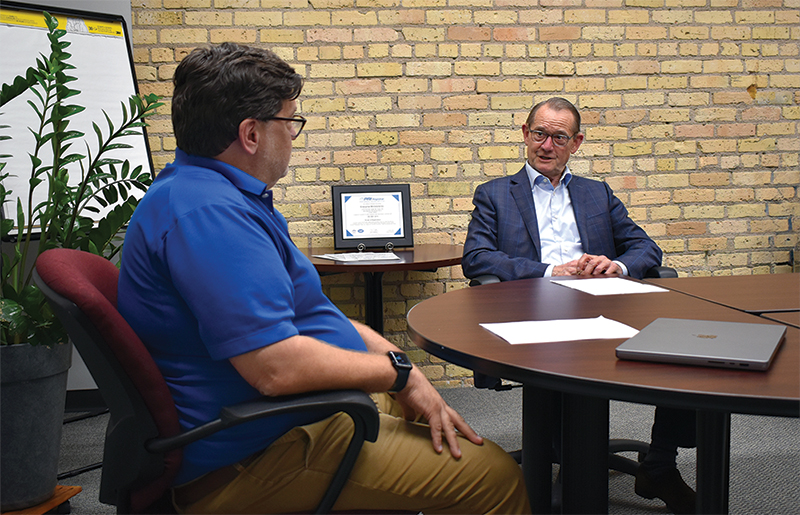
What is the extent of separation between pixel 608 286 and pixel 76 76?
247cm

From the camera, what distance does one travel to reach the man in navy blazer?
98.2 inches

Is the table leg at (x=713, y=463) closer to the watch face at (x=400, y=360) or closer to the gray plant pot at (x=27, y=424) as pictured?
the watch face at (x=400, y=360)

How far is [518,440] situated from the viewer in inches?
104

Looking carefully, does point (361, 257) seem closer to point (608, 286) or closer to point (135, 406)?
point (608, 286)

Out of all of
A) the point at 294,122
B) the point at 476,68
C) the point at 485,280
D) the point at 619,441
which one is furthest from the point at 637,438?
the point at 294,122

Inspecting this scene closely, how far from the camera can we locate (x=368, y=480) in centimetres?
105

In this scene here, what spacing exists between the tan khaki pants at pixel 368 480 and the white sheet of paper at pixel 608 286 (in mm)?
795

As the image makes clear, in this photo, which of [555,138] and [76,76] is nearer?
[555,138]

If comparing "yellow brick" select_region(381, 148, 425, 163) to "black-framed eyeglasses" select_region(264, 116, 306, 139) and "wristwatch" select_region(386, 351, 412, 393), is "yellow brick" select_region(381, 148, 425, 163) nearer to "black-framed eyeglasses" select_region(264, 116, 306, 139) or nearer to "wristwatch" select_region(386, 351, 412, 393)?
"black-framed eyeglasses" select_region(264, 116, 306, 139)

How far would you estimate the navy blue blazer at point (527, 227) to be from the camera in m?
2.50

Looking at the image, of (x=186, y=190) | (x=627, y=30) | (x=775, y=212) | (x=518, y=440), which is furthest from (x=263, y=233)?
(x=775, y=212)

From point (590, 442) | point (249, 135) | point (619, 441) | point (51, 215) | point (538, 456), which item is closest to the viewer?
point (249, 135)

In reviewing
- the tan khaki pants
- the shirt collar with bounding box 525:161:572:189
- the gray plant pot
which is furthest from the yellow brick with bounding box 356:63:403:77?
the tan khaki pants

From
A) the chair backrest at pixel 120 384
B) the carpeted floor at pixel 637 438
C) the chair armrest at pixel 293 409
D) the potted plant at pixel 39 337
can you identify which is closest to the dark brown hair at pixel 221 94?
the chair backrest at pixel 120 384
